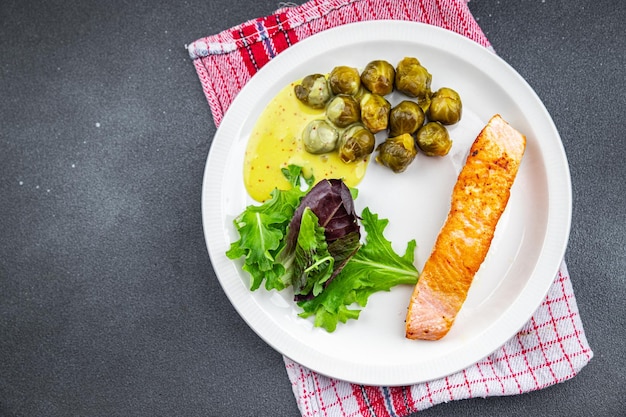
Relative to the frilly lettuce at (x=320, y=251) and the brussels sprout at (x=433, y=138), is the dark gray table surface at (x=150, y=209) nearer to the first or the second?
the frilly lettuce at (x=320, y=251)

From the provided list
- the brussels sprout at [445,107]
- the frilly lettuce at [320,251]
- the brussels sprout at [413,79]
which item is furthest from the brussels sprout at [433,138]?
the frilly lettuce at [320,251]

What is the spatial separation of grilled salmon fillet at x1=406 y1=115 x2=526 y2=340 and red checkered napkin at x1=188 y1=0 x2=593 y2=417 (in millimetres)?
385

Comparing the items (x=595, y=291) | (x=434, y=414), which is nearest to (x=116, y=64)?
(x=434, y=414)

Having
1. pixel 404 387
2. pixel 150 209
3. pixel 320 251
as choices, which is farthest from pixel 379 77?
pixel 404 387

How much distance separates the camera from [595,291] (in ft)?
8.66

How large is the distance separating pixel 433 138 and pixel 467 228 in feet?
1.30

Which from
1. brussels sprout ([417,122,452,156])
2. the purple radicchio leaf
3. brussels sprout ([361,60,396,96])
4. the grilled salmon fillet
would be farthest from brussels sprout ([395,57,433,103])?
the purple radicchio leaf

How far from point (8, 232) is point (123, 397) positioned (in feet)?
3.16

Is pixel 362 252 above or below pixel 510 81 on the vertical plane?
below

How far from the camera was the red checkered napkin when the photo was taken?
2.57 m

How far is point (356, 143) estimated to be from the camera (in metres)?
2.39

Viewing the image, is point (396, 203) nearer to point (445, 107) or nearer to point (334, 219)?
point (334, 219)

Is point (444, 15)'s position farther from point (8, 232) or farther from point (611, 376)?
point (8, 232)

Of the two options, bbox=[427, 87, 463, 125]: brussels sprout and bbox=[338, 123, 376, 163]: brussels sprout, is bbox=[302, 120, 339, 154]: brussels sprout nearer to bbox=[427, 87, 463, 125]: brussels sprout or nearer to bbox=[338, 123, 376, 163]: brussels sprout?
bbox=[338, 123, 376, 163]: brussels sprout
